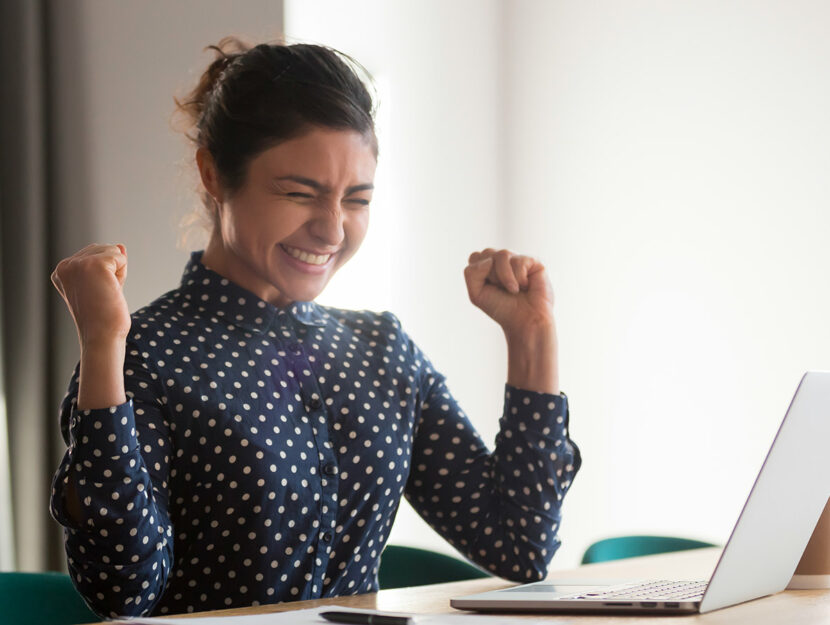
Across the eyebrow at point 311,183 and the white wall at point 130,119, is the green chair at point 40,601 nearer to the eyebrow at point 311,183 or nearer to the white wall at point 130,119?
the eyebrow at point 311,183

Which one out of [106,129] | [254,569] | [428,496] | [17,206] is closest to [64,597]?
[254,569]

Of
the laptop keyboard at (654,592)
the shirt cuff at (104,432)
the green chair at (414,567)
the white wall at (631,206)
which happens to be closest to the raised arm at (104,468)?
the shirt cuff at (104,432)

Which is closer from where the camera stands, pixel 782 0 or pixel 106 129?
pixel 106 129

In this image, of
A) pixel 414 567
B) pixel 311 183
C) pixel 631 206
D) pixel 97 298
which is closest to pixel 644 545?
pixel 414 567

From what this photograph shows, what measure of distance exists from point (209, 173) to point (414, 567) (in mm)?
795

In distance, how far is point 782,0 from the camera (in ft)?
9.54

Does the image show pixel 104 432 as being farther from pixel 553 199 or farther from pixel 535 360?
pixel 553 199

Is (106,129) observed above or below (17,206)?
above

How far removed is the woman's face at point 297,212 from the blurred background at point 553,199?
36.8 inches

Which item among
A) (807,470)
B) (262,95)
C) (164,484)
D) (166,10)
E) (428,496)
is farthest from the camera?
(166,10)

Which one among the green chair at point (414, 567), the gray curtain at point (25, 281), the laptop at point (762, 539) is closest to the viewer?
the laptop at point (762, 539)

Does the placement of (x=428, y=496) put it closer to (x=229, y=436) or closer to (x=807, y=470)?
(x=229, y=436)

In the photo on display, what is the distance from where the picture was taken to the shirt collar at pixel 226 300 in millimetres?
1398

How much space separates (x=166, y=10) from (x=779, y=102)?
1686mm
